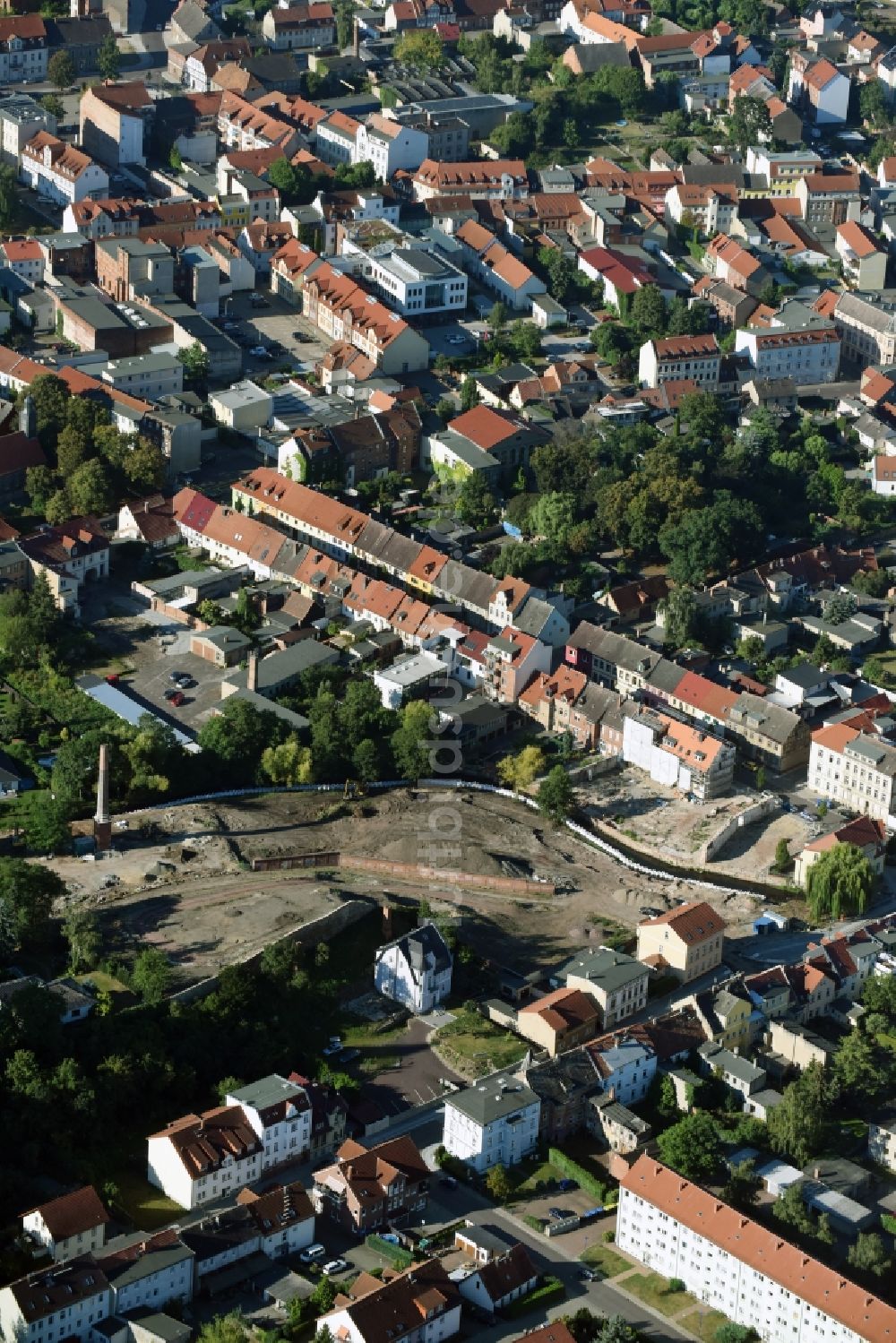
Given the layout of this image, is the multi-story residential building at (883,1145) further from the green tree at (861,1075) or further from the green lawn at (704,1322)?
the green lawn at (704,1322)

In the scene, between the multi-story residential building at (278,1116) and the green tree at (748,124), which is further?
the green tree at (748,124)

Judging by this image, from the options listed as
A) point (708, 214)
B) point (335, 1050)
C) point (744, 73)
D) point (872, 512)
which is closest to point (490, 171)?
point (708, 214)

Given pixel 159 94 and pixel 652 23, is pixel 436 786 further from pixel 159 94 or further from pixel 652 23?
pixel 652 23

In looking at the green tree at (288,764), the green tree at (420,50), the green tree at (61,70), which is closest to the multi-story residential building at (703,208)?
the green tree at (420,50)

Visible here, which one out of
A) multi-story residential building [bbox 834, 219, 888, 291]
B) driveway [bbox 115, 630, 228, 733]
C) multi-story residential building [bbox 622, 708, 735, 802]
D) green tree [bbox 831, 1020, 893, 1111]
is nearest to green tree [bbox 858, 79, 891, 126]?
multi-story residential building [bbox 834, 219, 888, 291]

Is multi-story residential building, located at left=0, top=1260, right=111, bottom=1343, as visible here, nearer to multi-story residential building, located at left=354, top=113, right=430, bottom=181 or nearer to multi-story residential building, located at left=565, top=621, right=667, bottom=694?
multi-story residential building, located at left=565, top=621, right=667, bottom=694


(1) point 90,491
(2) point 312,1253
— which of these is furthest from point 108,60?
(2) point 312,1253
